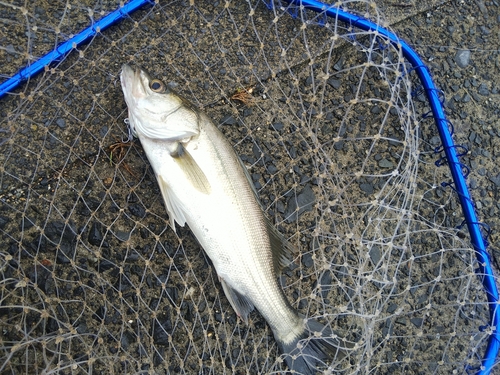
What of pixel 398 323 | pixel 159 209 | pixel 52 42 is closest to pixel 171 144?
pixel 159 209

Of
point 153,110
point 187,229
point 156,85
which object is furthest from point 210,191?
point 156,85

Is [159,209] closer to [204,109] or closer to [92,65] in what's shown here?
[204,109]

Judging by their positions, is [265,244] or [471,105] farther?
[471,105]

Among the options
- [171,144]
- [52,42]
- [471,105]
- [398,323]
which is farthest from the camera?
[471,105]

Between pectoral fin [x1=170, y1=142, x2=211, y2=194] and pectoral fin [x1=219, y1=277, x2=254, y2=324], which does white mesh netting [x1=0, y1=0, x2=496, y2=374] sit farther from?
pectoral fin [x1=170, y1=142, x2=211, y2=194]

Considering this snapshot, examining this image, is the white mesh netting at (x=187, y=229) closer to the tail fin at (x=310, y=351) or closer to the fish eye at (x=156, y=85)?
the tail fin at (x=310, y=351)

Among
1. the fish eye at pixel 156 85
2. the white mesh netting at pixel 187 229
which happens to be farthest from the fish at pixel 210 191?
the white mesh netting at pixel 187 229

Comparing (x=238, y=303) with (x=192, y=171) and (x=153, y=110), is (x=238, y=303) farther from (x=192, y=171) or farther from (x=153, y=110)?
(x=153, y=110)
